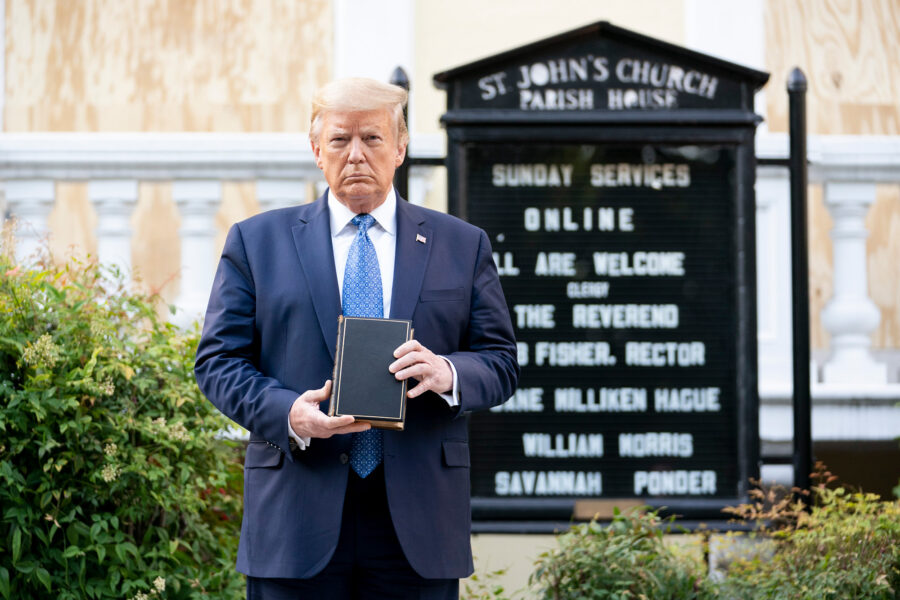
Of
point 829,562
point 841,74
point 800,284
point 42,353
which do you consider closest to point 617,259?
point 800,284

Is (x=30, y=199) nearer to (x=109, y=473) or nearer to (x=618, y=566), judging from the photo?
(x=109, y=473)

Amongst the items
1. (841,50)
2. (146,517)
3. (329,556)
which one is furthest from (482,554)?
(841,50)

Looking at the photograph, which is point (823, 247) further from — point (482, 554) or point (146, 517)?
point (146, 517)

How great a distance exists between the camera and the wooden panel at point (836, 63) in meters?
5.97

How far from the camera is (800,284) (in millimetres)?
4098

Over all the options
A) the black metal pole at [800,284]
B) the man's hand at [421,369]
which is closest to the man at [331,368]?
the man's hand at [421,369]

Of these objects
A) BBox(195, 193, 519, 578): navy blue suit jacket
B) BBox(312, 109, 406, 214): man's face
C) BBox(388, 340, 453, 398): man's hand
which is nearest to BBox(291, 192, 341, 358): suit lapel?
BBox(195, 193, 519, 578): navy blue suit jacket

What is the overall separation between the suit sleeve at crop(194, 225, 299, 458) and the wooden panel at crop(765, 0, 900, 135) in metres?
4.28

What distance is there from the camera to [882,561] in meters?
3.43

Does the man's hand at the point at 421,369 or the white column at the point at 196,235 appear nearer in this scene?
the man's hand at the point at 421,369

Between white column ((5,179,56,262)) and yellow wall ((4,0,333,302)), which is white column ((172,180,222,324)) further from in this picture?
yellow wall ((4,0,333,302))

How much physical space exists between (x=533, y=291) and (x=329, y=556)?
1915 millimetres

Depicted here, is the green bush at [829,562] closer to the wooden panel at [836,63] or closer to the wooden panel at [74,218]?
the wooden panel at [836,63]

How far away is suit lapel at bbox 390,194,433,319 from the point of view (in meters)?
2.35
